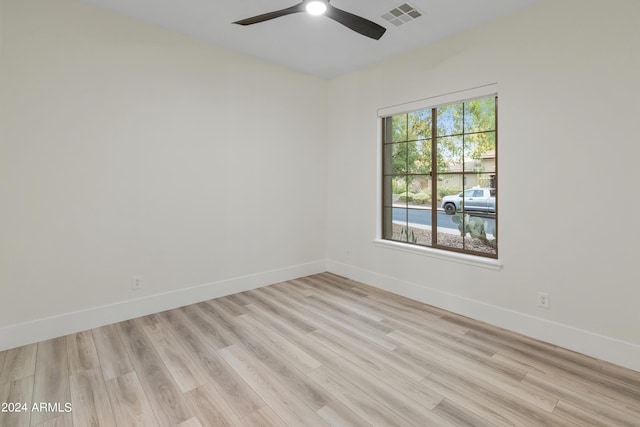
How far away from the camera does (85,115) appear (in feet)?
9.45

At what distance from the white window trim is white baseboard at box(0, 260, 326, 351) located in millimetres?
1468

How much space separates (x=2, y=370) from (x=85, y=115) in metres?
2.10

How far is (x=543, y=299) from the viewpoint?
2.79 metres

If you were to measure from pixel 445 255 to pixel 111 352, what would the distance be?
10.6 ft

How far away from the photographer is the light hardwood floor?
187 cm

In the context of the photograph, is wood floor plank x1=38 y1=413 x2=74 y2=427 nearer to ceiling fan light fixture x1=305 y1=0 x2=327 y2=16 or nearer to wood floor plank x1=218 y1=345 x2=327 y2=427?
wood floor plank x1=218 y1=345 x2=327 y2=427

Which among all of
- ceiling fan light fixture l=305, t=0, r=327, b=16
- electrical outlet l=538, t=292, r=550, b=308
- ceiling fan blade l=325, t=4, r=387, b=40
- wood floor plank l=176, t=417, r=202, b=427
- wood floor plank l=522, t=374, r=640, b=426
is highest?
ceiling fan light fixture l=305, t=0, r=327, b=16

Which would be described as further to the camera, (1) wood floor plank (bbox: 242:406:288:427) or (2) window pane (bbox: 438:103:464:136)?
(2) window pane (bbox: 438:103:464:136)

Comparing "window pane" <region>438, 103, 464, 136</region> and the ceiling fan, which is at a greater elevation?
the ceiling fan

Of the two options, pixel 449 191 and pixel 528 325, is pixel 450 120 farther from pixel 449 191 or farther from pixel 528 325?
pixel 528 325

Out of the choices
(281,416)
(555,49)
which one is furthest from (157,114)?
(555,49)

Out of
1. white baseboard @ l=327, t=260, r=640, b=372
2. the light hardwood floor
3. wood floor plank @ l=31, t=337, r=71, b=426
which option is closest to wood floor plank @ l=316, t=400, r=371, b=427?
the light hardwood floor

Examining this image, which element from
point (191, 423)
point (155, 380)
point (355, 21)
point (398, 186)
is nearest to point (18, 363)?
point (155, 380)

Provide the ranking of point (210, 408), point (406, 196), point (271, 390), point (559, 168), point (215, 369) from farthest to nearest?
1. point (406, 196)
2. point (559, 168)
3. point (215, 369)
4. point (271, 390)
5. point (210, 408)
